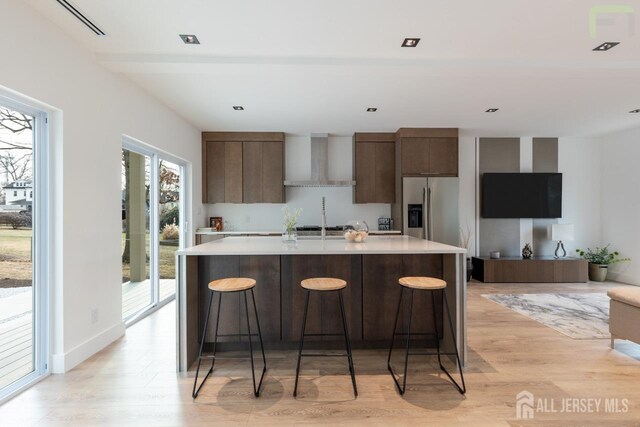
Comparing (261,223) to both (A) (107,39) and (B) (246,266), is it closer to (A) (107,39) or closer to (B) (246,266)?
(B) (246,266)

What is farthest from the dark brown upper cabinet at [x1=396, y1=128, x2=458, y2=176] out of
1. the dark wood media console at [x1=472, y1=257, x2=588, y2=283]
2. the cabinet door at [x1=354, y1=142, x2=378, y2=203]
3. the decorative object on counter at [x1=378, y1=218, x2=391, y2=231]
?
the dark wood media console at [x1=472, y1=257, x2=588, y2=283]

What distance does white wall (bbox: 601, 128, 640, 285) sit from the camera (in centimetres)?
566

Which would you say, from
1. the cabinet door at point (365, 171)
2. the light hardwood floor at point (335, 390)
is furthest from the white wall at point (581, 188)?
the light hardwood floor at point (335, 390)

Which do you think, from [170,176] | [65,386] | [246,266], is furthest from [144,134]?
[65,386]

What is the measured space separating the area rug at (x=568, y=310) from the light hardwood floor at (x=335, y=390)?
1.05 ft

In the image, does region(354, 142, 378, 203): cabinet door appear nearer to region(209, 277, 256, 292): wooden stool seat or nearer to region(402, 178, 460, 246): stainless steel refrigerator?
region(402, 178, 460, 246): stainless steel refrigerator

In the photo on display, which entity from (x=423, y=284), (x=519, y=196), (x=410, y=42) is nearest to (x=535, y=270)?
(x=519, y=196)

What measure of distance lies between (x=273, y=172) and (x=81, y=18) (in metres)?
3.68

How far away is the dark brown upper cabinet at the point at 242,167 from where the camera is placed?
5867 mm

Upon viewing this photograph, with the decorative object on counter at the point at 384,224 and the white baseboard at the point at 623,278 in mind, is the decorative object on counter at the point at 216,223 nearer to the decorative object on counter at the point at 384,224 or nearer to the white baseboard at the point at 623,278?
the decorative object on counter at the point at 384,224

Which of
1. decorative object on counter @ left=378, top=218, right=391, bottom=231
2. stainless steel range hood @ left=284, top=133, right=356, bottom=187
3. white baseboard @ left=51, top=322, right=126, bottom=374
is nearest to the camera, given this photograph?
white baseboard @ left=51, top=322, right=126, bottom=374

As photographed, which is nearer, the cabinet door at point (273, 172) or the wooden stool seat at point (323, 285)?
the wooden stool seat at point (323, 285)

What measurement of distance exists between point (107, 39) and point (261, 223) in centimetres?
394

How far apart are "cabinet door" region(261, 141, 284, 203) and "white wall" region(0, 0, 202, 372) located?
8.66ft
